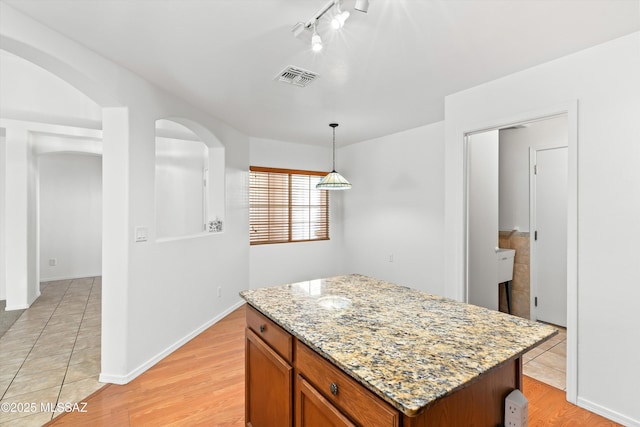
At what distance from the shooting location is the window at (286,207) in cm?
486

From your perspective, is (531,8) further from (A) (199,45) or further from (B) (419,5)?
(A) (199,45)

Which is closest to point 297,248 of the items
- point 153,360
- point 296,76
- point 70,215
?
point 153,360

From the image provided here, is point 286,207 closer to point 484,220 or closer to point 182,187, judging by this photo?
point 182,187

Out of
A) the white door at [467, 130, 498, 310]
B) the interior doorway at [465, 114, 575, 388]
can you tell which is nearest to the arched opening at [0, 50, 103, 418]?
the white door at [467, 130, 498, 310]

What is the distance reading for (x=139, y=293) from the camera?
105 inches

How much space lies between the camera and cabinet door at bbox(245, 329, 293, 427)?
141 centimetres

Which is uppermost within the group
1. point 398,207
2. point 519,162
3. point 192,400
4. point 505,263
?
point 519,162

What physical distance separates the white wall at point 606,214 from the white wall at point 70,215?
25.1 feet

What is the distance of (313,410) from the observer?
122 cm

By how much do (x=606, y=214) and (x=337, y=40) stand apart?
7.23 ft

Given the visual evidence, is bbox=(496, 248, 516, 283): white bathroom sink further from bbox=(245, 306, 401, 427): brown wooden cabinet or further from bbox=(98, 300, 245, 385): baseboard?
bbox=(98, 300, 245, 385): baseboard

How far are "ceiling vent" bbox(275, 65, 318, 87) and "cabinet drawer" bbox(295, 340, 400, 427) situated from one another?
6.88 ft

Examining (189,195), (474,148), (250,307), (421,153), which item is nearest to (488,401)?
(250,307)

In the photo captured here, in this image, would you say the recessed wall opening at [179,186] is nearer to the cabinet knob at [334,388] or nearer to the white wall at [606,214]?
the cabinet knob at [334,388]
